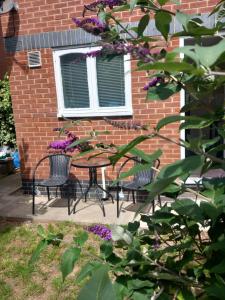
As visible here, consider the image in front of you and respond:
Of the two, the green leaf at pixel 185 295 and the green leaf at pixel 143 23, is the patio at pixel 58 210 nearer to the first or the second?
the green leaf at pixel 185 295

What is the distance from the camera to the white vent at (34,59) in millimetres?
5602

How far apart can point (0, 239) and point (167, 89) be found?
3.94 meters

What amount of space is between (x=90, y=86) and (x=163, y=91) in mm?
4416

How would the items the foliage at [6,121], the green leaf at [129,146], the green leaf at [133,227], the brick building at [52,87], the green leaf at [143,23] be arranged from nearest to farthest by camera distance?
the green leaf at [129,146] < the green leaf at [143,23] < the green leaf at [133,227] < the brick building at [52,87] < the foliage at [6,121]

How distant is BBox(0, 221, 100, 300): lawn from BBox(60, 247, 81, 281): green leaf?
5.94 feet

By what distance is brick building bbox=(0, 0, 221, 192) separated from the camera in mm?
5238

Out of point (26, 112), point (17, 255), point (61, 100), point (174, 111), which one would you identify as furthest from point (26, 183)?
point (174, 111)

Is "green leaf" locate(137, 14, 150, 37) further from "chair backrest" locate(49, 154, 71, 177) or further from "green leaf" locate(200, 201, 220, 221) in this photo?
"chair backrest" locate(49, 154, 71, 177)

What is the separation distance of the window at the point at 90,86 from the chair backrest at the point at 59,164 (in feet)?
2.35

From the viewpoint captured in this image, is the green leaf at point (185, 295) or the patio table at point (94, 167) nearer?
the green leaf at point (185, 295)

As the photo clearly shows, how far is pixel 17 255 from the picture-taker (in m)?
4.09

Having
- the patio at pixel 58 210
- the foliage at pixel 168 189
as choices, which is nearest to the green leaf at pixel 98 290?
the foliage at pixel 168 189

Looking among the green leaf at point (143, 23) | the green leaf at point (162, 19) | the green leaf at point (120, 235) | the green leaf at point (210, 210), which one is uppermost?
the green leaf at point (143, 23)

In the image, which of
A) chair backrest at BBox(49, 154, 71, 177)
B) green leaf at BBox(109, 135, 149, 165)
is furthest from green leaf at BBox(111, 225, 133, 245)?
chair backrest at BBox(49, 154, 71, 177)
